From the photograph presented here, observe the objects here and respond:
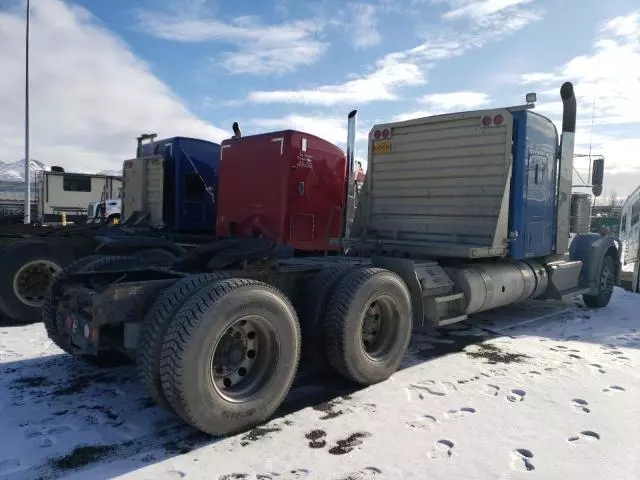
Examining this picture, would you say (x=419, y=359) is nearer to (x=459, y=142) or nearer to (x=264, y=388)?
(x=264, y=388)

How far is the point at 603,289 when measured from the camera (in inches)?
358

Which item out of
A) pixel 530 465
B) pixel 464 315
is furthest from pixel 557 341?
pixel 530 465

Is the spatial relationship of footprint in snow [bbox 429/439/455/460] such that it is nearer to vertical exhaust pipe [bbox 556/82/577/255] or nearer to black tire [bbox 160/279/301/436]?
black tire [bbox 160/279/301/436]

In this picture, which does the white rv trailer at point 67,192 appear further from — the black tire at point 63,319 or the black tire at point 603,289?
the black tire at point 603,289

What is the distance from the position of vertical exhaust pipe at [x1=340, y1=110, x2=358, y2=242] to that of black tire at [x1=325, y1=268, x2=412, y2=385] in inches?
94.4

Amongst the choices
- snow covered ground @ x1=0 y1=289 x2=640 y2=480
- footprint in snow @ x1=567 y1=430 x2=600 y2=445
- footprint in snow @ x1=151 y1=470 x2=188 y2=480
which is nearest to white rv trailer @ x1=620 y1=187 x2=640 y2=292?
snow covered ground @ x1=0 y1=289 x2=640 y2=480

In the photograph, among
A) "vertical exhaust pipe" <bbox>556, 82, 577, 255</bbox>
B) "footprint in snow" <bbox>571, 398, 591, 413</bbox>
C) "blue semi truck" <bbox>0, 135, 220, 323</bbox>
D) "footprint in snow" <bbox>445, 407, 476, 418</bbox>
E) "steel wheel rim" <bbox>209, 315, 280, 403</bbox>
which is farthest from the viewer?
"vertical exhaust pipe" <bbox>556, 82, 577, 255</bbox>

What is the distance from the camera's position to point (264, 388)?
12.8ft

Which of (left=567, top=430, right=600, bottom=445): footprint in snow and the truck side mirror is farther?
the truck side mirror

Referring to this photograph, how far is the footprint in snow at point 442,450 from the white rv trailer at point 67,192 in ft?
75.4

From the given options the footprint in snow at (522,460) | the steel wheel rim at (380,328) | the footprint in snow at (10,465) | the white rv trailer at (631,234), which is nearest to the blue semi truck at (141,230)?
the steel wheel rim at (380,328)

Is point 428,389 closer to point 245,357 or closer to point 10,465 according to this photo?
point 245,357

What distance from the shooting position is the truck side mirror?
25.8 feet

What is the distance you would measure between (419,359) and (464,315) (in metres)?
0.88
